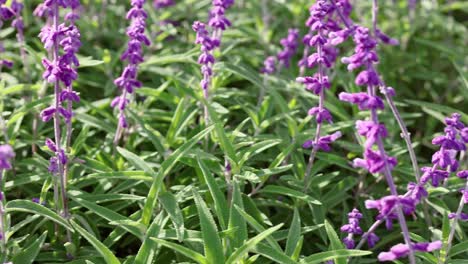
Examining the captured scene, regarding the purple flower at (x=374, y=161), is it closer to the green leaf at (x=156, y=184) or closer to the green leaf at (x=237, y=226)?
the green leaf at (x=237, y=226)

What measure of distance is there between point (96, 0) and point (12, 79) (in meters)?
2.22

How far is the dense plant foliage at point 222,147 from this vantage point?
13.9 feet

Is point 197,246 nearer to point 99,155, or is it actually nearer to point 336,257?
point 336,257

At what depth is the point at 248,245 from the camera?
3.80 meters

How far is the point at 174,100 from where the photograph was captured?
6059 mm

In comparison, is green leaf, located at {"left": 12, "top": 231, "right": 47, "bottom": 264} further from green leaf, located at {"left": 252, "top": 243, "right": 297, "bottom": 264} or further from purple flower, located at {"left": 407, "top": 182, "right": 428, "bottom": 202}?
purple flower, located at {"left": 407, "top": 182, "right": 428, "bottom": 202}

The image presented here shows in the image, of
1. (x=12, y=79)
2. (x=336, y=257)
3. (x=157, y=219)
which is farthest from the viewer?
(x=12, y=79)

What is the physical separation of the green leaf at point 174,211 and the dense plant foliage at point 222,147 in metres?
0.01

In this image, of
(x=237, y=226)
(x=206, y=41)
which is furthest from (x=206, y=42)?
(x=237, y=226)

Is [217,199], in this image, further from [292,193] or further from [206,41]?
[206,41]

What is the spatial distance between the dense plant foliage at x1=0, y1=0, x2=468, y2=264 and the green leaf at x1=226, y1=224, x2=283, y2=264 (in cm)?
1

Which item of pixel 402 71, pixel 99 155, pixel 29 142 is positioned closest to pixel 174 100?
pixel 99 155

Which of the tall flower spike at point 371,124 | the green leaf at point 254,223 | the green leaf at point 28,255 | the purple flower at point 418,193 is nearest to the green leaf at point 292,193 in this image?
the green leaf at point 254,223

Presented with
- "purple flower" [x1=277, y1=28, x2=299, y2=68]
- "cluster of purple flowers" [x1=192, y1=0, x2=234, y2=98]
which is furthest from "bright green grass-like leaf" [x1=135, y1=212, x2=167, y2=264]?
"purple flower" [x1=277, y1=28, x2=299, y2=68]
